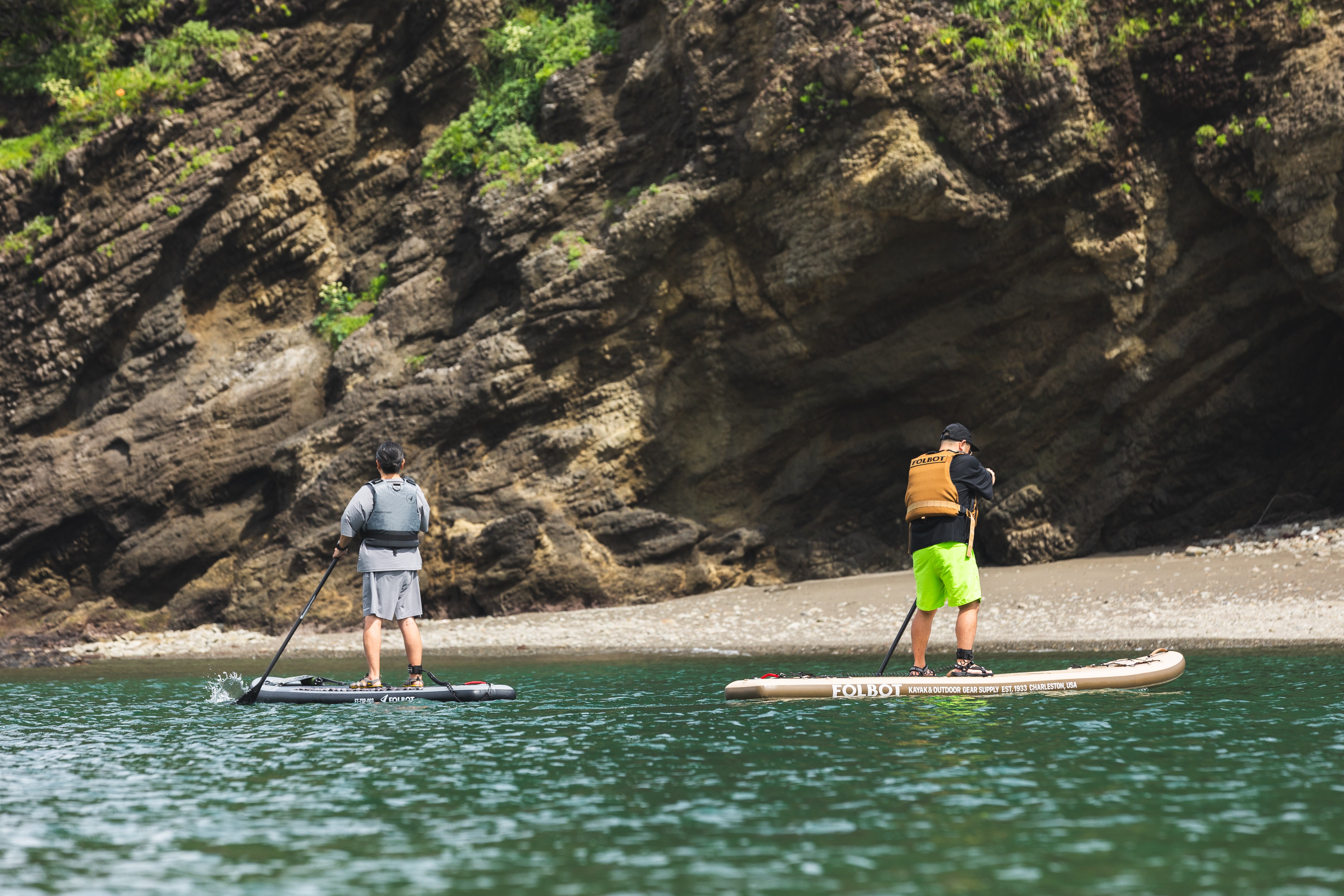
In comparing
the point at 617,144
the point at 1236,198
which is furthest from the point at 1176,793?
the point at 617,144

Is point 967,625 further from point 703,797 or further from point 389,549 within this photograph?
point 389,549

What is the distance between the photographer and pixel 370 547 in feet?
31.5

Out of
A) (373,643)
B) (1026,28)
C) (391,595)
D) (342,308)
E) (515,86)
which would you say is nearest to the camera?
(373,643)

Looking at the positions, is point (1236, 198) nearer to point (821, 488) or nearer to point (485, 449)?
point (821, 488)

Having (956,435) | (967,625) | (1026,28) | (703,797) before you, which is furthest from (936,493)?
(1026,28)

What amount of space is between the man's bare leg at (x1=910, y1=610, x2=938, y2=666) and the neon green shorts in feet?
0.21

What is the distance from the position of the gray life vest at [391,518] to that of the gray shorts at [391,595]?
0.23m

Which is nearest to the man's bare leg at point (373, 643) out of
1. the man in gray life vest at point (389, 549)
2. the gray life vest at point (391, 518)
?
the man in gray life vest at point (389, 549)

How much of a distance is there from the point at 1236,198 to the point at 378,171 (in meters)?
16.2

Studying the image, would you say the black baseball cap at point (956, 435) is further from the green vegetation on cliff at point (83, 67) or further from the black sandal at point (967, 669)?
the green vegetation on cliff at point (83, 67)

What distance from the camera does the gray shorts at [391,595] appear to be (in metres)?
9.52

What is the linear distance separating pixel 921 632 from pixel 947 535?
0.81 metres

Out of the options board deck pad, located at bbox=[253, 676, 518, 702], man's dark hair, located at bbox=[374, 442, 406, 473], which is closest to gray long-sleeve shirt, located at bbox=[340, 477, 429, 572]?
man's dark hair, located at bbox=[374, 442, 406, 473]

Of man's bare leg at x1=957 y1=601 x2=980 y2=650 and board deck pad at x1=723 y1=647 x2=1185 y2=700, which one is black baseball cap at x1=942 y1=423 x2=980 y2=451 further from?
board deck pad at x1=723 y1=647 x2=1185 y2=700
